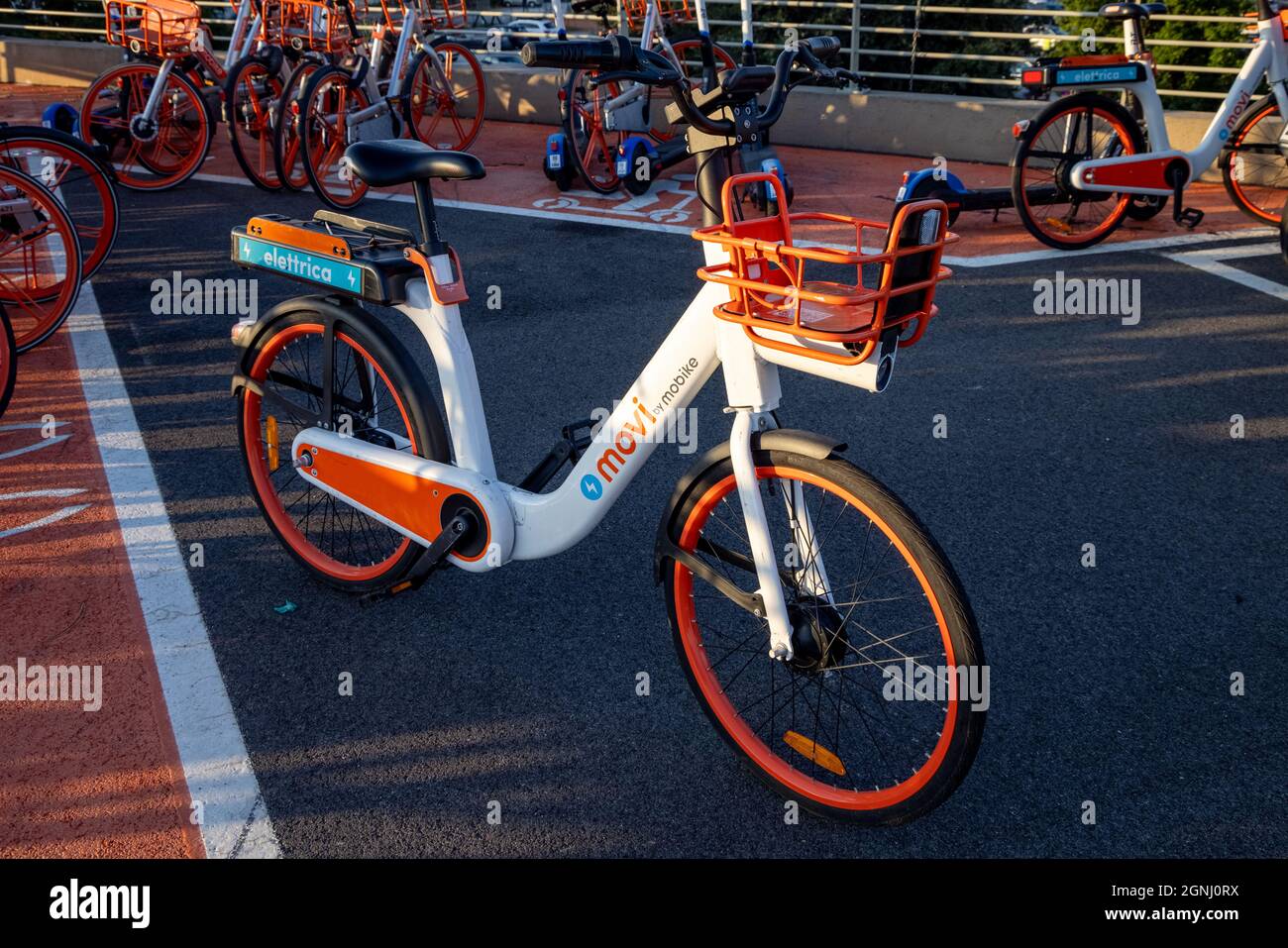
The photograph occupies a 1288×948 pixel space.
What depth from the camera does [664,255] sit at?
744 centimetres

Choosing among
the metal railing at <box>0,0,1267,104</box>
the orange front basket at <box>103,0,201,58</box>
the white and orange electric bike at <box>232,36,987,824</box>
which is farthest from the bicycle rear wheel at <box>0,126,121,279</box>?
the metal railing at <box>0,0,1267,104</box>

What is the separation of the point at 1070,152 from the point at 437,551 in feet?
18.4

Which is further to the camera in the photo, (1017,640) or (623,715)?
(1017,640)

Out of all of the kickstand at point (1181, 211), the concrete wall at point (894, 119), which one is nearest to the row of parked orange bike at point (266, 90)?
the concrete wall at point (894, 119)

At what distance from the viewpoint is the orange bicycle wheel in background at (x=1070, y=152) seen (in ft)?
23.7

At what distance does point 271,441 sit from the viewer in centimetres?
404

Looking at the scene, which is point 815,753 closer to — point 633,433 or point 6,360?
point 633,433

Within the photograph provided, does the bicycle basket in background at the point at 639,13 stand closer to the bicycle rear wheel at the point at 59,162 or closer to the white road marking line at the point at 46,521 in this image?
the bicycle rear wheel at the point at 59,162

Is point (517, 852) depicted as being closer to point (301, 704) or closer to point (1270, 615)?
point (301, 704)

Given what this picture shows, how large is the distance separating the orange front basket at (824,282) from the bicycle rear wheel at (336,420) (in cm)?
122

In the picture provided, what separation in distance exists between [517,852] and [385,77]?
8874 mm

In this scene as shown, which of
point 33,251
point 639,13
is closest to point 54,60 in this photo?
point 639,13

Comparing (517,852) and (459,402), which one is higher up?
(459,402)
